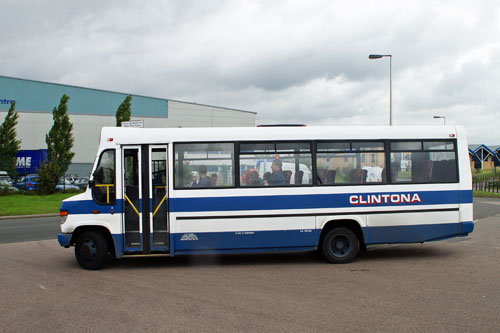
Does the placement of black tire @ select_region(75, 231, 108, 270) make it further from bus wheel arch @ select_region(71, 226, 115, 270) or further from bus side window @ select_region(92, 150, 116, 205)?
bus side window @ select_region(92, 150, 116, 205)

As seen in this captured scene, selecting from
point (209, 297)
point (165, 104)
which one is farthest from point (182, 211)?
point (165, 104)

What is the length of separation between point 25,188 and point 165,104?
27.7 metres

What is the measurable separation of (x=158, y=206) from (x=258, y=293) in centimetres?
296

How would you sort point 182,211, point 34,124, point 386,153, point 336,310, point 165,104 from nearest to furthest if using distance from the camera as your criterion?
1. point 336,310
2. point 182,211
3. point 386,153
4. point 34,124
5. point 165,104

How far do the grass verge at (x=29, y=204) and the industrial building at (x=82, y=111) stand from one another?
1691 cm

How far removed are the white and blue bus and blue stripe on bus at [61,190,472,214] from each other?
19 millimetres

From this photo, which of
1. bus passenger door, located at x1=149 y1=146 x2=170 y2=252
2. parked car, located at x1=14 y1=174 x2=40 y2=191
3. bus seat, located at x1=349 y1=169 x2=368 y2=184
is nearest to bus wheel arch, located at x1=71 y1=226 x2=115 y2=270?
bus passenger door, located at x1=149 y1=146 x2=170 y2=252

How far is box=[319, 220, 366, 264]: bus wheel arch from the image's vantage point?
9.30 meters

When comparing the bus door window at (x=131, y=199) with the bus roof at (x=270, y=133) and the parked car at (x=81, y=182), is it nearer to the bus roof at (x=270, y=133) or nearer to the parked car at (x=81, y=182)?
the bus roof at (x=270, y=133)

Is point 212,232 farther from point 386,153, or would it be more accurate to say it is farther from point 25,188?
point 25,188

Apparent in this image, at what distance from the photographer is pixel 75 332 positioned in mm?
5312

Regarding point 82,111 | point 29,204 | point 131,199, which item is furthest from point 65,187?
point 131,199

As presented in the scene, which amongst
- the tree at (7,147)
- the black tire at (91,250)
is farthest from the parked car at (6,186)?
the black tire at (91,250)

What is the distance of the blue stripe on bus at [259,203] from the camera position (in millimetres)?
8930
